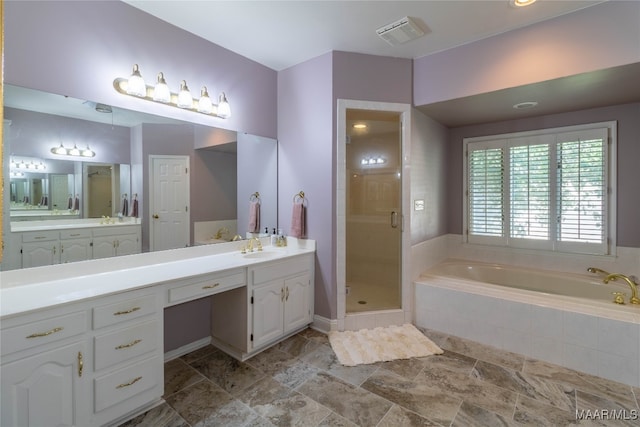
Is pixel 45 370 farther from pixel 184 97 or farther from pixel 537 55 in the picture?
pixel 537 55

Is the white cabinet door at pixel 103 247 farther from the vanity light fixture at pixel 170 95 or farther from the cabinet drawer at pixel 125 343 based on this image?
the vanity light fixture at pixel 170 95

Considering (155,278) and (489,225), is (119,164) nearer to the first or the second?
(155,278)

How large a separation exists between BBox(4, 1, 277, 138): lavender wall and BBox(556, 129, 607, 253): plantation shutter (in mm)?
3405

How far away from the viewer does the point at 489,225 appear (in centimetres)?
372

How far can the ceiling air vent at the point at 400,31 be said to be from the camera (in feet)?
7.62

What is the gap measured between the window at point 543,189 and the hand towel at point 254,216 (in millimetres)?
2702

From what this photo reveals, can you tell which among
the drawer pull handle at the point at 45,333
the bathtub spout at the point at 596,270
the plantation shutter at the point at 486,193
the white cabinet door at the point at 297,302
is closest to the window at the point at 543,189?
the plantation shutter at the point at 486,193

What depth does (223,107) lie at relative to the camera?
2561 mm

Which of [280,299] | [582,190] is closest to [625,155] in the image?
[582,190]

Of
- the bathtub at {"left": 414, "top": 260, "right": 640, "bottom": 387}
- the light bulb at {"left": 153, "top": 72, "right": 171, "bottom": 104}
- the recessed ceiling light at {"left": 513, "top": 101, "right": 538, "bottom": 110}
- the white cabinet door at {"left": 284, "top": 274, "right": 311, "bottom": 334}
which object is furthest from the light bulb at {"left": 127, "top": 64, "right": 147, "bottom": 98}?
the recessed ceiling light at {"left": 513, "top": 101, "right": 538, "bottom": 110}

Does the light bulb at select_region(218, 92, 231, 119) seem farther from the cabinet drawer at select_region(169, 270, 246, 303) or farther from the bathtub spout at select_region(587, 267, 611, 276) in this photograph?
the bathtub spout at select_region(587, 267, 611, 276)

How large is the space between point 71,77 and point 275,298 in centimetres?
207

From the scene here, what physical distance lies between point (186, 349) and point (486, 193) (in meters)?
3.70

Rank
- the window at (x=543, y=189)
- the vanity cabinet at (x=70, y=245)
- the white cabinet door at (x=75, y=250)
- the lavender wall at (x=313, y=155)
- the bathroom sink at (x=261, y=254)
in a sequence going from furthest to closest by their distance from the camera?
the window at (x=543, y=189), the lavender wall at (x=313, y=155), the bathroom sink at (x=261, y=254), the white cabinet door at (x=75, y=250), the vanity cabinet at (x=70, y=245)
